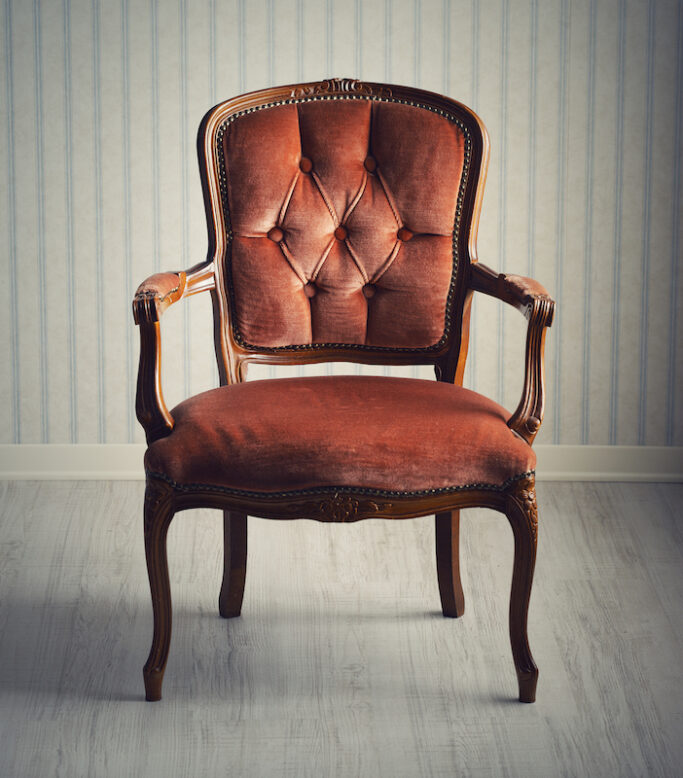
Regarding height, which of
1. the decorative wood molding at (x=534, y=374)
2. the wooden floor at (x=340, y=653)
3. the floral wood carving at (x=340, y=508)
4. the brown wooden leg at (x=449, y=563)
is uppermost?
the decorative wood molding at (x=534, y=374)

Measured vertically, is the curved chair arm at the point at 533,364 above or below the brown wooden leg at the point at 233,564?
above

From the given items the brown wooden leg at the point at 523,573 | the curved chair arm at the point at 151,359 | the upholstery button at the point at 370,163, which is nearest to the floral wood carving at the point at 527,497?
the brown wooden leg at the point at 523,573

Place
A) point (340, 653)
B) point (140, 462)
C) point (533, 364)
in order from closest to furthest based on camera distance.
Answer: point (533, 364), point (340, 653), point (140, 462)

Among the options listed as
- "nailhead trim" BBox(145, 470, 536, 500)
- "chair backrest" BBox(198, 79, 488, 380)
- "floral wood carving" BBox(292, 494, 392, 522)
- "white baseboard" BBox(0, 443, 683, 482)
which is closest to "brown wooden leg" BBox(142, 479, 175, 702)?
"nailhead trim" BBox(145, 470, 536, 500)

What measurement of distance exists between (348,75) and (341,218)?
0.84 m

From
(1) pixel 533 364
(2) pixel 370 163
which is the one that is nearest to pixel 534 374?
(1) pixel 533 364

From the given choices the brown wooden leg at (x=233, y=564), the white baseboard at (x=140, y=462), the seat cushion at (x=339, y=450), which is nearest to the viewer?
the seat cushion at (x=339, y=450)

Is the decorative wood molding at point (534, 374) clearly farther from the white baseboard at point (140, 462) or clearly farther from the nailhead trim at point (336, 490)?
the white baseboard at point (140, 462)

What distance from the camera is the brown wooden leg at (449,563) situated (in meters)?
1.81

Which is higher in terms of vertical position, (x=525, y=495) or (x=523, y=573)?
(x=525, y=495)

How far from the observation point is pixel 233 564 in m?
1.83

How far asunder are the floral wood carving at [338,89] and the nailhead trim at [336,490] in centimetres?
81

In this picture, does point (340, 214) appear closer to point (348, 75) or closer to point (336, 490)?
point (336, 490)

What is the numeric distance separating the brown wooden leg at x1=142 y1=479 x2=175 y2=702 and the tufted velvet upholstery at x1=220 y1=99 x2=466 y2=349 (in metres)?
0.46
